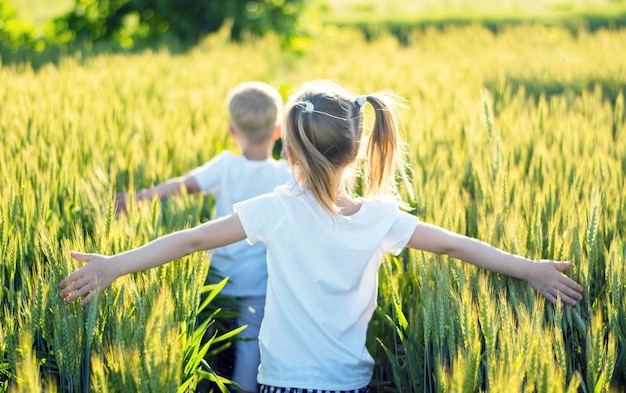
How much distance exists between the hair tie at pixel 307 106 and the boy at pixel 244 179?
2.54ft

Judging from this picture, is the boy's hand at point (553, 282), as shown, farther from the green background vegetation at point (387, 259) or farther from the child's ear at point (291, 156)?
the child's ear at point (291, 156)

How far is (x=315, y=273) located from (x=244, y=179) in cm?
86

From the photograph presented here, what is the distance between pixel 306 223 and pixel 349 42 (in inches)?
258

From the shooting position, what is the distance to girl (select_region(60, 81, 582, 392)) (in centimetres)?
170

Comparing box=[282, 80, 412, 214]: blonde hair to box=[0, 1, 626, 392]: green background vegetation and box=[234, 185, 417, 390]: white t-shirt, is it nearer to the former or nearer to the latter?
box=[234, 185, 417, 390]: white t-shirt

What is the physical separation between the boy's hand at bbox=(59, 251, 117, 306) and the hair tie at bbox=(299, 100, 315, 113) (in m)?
0.55

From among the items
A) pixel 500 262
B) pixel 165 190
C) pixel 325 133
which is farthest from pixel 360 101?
pixel 165 190

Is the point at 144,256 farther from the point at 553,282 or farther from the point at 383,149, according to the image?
the point at 553,282

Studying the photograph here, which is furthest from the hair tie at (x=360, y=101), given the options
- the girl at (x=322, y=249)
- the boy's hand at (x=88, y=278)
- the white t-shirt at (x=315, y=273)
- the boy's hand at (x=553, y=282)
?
the boy's hand at (x=88, y=278)

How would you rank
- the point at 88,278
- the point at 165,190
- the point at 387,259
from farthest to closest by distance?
the point at 165,190
the point at 387,259
the point at 88,278

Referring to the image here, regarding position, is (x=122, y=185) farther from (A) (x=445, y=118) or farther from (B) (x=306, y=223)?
(A) (x=445, y=118)

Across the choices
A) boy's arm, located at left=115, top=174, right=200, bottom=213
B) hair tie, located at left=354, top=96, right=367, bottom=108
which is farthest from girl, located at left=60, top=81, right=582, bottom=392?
boy's arm, located at left=115, top=174, right=200, bottom=213

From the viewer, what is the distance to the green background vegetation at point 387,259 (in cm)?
145

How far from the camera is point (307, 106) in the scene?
5.49 ft
